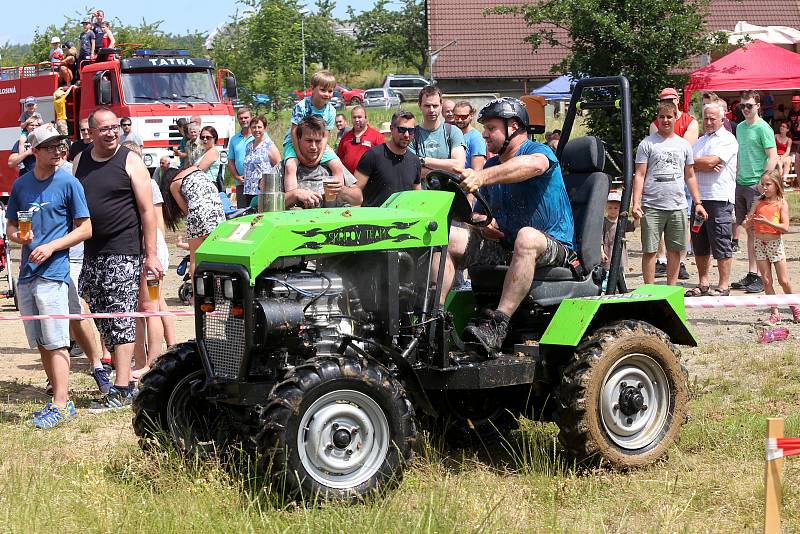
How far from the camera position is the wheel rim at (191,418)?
5.62 metres

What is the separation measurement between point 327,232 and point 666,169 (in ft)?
19.6

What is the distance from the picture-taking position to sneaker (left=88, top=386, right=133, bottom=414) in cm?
757

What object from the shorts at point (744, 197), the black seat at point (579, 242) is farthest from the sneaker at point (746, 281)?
the black seat at point (579, 242)

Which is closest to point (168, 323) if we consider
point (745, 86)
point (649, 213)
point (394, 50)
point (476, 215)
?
point (476, 215)

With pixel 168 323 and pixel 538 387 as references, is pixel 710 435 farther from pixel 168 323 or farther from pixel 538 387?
pixel 168 323

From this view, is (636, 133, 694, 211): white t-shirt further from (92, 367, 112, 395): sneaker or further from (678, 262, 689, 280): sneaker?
(92, 367, 112, 395): sneaker

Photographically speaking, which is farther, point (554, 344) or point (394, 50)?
point (394, 50)

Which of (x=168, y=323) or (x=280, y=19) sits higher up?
(x=280, y=19)

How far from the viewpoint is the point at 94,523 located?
4699 mm

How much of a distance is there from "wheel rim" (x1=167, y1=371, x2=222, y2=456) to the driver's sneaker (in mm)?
1360

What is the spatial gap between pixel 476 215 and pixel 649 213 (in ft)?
16.3

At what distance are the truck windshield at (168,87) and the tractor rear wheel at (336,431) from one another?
17.6 metres

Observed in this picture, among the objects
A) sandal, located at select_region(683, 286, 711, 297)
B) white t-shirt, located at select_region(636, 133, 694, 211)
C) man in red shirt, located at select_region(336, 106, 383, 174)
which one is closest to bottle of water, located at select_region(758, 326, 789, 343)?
white t-shirt, located at select_region(636, 133, 694, 211)

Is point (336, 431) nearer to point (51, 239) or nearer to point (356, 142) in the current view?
point (51, 239)
